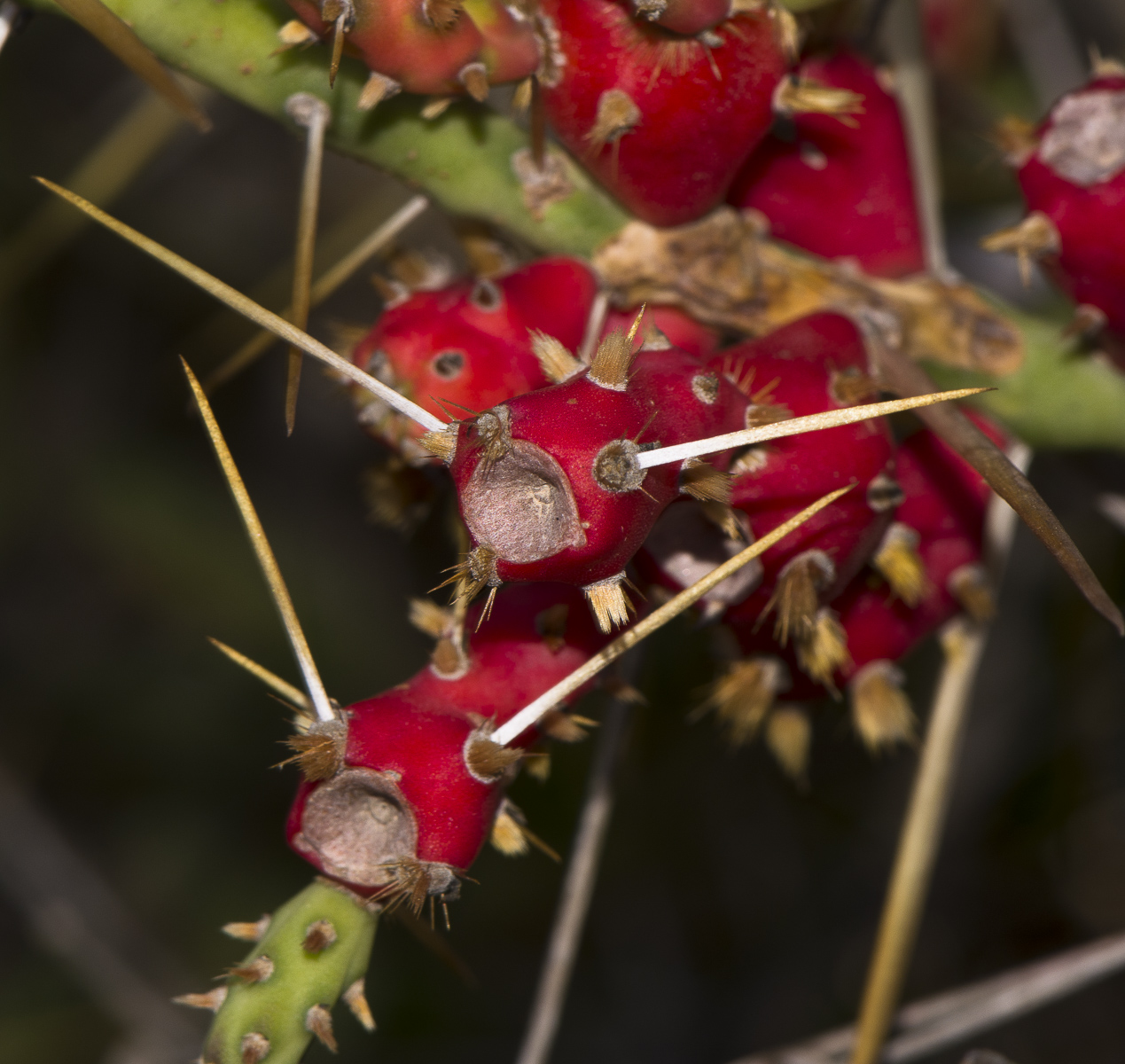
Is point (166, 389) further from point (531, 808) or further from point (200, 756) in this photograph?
point (531, 808)

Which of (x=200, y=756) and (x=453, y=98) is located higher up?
(x=453, y=98)

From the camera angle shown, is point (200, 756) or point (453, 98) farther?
point (200, 756)

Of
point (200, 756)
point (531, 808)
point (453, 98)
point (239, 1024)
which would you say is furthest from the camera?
point (200, 756)

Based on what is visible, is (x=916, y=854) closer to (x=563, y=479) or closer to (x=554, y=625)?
(x=554, y=625)

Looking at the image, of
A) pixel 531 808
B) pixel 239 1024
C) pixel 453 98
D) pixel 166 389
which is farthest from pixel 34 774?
pixel 453 98

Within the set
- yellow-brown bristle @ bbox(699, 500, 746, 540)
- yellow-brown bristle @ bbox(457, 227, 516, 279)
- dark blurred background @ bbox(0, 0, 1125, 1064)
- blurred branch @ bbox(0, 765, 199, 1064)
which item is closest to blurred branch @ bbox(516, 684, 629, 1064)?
yellow-brown bristle @ bbox(699, 500, 746, 540)

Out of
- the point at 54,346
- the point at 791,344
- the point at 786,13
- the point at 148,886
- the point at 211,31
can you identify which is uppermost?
the point at 211,31
